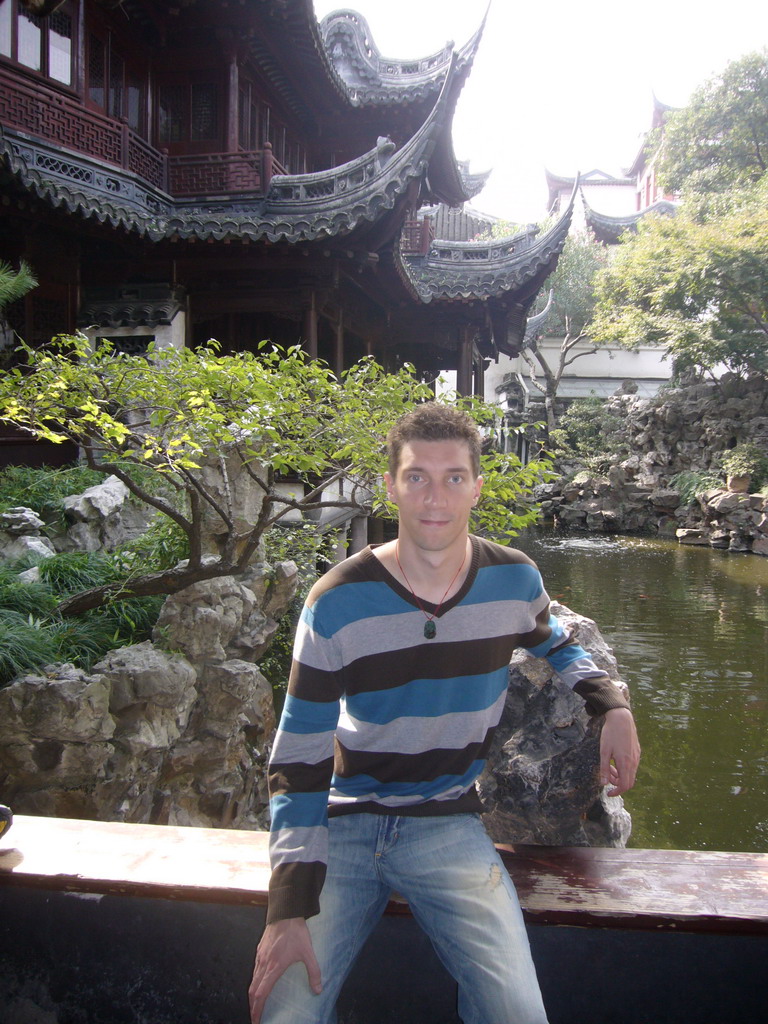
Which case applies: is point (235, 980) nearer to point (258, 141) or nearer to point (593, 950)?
point (593, 950)

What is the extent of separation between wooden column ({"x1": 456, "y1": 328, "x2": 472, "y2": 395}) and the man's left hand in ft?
33.4

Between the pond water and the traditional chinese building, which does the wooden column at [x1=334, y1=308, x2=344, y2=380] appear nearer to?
the traditional chinese building

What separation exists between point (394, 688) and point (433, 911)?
18.0 inches

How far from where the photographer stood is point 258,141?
10.1 metres

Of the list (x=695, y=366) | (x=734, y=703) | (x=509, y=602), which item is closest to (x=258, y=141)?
(x=734, y=703)

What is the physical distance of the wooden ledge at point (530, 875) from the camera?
1536 mm

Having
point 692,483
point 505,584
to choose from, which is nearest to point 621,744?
point 505,584

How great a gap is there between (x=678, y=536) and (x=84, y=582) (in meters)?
16.9

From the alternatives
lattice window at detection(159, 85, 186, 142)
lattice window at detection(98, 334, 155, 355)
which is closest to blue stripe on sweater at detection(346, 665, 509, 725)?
lattice window at detection(98, 334, 155, 355)

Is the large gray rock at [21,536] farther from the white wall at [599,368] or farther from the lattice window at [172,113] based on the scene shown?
the white wall at [599,368]

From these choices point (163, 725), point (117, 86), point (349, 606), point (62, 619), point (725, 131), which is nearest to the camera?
point (349, 606)

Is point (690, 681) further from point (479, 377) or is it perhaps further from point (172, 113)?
point (172, 113)

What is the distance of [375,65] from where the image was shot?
12.2m

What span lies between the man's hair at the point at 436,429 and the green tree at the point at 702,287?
59.9 ft
